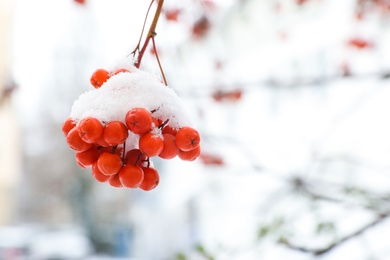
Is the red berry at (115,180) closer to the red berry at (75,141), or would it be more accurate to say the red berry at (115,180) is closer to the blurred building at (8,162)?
the red berry at (75,141)

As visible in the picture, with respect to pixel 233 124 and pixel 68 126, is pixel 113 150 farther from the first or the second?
pixel 233 124

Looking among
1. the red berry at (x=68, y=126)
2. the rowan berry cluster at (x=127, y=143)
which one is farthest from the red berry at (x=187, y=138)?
the red berry at (x=68, y=126)

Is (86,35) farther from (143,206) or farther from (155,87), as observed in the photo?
(155,87)

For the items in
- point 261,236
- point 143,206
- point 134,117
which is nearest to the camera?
point 134,117

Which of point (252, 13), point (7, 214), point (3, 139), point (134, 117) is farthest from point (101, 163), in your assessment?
point (7, 214)

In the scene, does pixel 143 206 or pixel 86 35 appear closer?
pixel 86 35

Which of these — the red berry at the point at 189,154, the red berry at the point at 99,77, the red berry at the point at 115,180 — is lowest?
the red berry at the point at 115,180

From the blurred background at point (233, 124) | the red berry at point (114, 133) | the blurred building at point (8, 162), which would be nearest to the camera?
the red berry at point (114, 133)

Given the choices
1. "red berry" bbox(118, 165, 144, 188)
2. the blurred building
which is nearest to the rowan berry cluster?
"red berry" bbox(118, 165, 144, 188)
